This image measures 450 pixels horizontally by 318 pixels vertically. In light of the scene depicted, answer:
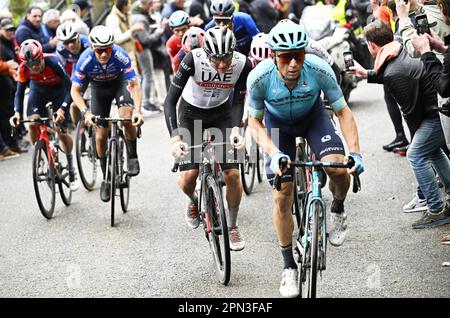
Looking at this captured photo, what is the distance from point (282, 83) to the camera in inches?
254

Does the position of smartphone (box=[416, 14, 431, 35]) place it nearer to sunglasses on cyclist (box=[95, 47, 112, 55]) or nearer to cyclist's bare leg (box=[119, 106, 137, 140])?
sunglasses on cyclist (box=[95, 47, 112, 55])

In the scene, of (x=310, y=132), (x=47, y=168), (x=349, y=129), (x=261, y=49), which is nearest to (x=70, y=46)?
(x=47, y=168)

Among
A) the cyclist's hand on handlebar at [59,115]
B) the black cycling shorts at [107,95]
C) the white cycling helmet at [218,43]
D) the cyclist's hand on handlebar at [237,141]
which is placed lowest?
the cyclist's hand on handlebar at [59,115]

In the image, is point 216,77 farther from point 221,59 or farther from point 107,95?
point 107,95

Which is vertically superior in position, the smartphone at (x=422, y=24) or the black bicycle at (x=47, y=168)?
the smartphone at (x=422, y=24)

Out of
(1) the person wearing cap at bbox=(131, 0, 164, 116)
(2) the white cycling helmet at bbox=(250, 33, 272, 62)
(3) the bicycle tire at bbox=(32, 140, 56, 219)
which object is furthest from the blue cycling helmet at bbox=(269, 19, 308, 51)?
(1) the person wearing cap at bbox=(131, 0, 164, 116)

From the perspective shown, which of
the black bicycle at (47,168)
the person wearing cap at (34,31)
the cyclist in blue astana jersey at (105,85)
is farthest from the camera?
the person wearing cap at (34,31)

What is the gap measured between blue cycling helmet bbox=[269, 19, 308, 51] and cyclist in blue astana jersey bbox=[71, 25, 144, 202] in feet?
10.9

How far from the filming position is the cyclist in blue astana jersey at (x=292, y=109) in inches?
247

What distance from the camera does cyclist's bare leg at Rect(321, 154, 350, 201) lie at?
256 inches

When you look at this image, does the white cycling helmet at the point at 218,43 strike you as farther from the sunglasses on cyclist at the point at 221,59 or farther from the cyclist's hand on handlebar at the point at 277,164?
the cyclist's hand on handlebar at the point at 277,164

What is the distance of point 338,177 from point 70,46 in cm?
548

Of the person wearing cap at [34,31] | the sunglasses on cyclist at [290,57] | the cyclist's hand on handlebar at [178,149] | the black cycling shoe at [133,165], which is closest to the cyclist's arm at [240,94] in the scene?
the cyclist's hand on handlebar at [178,149]

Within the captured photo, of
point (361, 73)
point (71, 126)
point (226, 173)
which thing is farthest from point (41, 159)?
point (71, 126)
